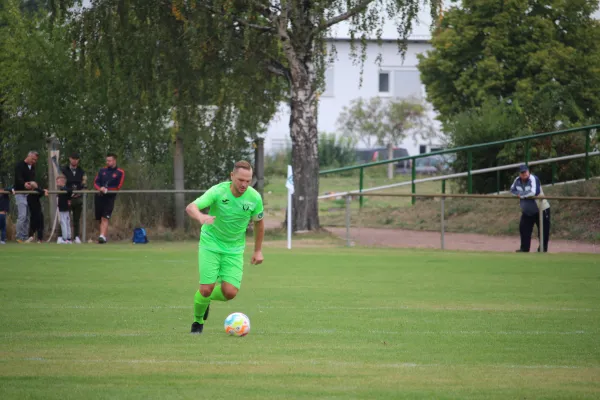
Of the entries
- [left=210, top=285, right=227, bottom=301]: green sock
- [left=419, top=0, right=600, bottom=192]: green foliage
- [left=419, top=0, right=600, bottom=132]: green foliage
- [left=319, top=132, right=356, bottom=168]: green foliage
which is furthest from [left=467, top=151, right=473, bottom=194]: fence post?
[left=319, top=132, right=356, bottom=168]: green foliage

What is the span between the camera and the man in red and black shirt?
1021 inches

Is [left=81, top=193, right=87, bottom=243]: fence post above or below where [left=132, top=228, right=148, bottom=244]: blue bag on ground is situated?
above

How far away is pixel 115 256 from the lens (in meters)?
22.0

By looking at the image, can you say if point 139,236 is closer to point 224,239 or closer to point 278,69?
point 278,69

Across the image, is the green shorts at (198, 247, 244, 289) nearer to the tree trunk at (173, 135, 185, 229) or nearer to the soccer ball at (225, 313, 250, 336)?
the soccer ball at (225, 313, 250, 336)

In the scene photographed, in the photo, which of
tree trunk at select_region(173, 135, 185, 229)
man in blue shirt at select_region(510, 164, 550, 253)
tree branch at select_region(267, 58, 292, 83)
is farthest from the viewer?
tree trunk at select_region(173, 135, 185, 229)

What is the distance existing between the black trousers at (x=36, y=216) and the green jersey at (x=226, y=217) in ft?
54.6

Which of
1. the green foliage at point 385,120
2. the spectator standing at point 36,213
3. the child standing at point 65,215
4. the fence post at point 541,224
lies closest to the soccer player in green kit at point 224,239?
the fence post at point 541,224

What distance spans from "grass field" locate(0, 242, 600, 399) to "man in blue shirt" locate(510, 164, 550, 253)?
4074 millimetres

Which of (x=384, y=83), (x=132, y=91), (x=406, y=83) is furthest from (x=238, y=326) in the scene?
(x=384, y=83)

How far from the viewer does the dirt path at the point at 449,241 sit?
25.2 metres

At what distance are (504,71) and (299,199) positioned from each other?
19.5 meters

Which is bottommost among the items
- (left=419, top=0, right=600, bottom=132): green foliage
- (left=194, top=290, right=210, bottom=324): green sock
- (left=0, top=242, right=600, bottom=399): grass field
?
(left=0, top=242, right=600, bottom=399): grass field

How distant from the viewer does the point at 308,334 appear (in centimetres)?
1055
